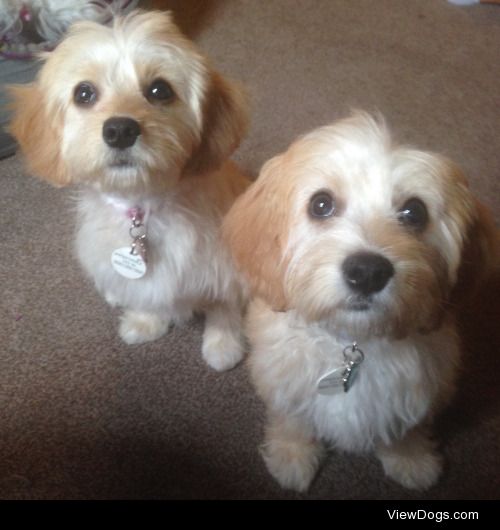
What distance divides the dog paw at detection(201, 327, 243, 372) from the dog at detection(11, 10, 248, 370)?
0.14m

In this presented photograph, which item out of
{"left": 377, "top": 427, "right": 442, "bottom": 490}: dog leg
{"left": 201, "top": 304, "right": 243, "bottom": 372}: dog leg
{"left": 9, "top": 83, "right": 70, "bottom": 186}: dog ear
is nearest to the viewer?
{"left": 9, "top": 83, "right": 70, "bottom": 186}: dog ear

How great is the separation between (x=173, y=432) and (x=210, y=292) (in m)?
0.37

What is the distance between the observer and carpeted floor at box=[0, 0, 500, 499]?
1.29 meters

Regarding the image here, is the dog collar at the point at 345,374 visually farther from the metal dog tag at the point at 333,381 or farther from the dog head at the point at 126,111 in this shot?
the dog head at the point at 126,111

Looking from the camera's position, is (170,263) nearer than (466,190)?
No

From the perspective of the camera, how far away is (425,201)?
86 centimetres

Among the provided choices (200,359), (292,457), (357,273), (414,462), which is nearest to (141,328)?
(200,359)

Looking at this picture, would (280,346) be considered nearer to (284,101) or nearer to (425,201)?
(425,201)

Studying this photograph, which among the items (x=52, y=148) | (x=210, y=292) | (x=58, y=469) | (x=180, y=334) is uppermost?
(x=52, y=148)

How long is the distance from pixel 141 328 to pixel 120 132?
66 centimetres

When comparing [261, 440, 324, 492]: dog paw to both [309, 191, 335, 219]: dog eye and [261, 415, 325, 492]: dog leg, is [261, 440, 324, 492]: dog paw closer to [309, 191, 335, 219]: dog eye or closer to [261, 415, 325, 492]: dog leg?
[261, 415, 325, 492]: dog leg

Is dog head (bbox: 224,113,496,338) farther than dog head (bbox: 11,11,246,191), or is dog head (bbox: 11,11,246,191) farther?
dog head (bbox: 11,11,246,191)

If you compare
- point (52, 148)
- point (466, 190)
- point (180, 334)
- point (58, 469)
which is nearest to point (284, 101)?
point (180, 334)

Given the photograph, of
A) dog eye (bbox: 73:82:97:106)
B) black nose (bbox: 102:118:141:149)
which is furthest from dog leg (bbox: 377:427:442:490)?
dog eye (bbox: 73:82:97:106)
